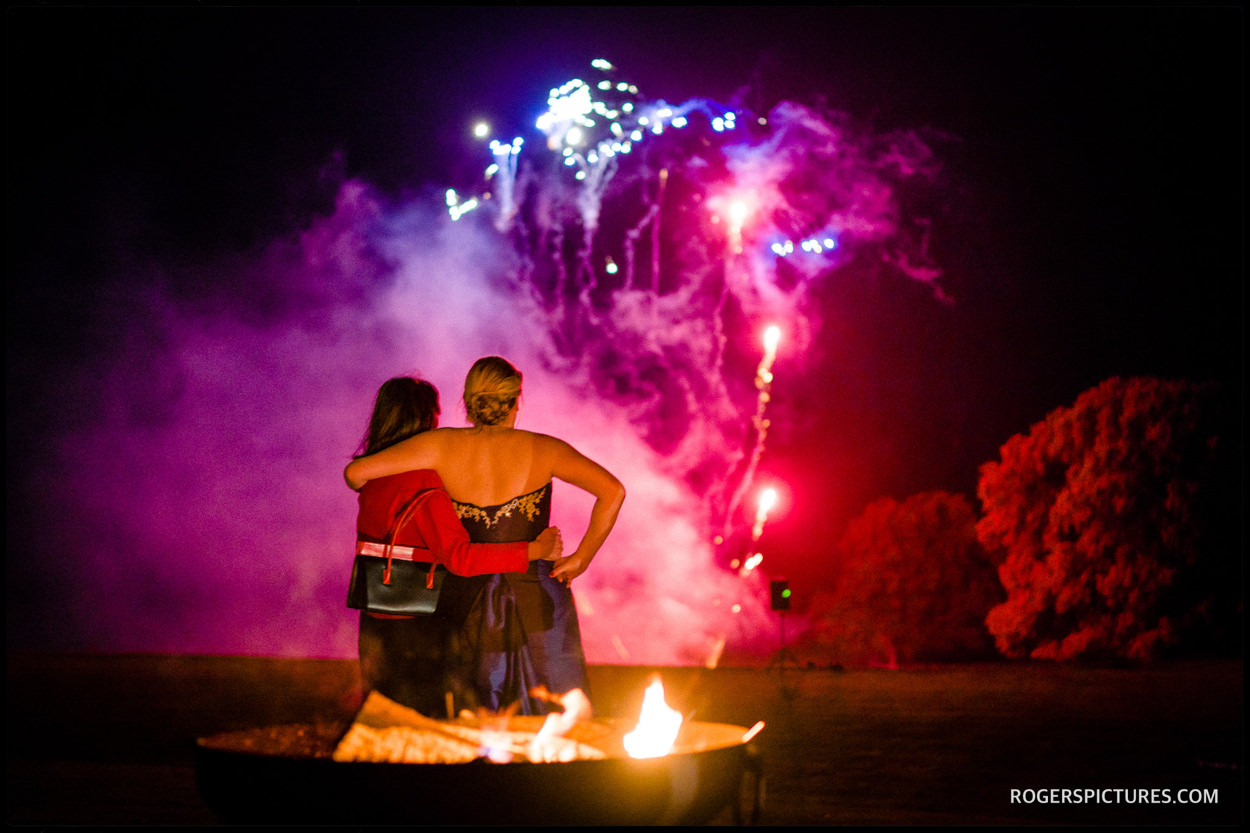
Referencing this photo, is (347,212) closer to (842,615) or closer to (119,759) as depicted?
(119,759)

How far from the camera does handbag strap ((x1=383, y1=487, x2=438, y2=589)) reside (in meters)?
2.82

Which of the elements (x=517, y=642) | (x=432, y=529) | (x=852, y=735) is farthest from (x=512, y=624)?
(x=852, y=735)

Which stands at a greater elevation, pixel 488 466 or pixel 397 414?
pixel 397 414

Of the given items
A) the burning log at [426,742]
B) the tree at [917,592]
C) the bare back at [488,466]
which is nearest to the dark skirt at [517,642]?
the bare back at [488,466]

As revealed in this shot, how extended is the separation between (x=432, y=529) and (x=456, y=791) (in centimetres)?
87

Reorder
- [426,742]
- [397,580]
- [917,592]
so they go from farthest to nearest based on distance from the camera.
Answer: [917,592], [397,580], [426,742]

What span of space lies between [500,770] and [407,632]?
861 mm

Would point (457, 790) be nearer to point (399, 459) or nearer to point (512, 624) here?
point (512, 624)

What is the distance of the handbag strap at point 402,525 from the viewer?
2.82 metres

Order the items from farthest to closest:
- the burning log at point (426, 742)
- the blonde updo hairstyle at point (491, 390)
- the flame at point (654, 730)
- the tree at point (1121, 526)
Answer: the tree at point (1121, 526)
the blonde updo hairstyle at point (491, 390)
the flame at point (654, 730)
the burning log at point (426, 742)

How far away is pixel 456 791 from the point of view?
2.15 m

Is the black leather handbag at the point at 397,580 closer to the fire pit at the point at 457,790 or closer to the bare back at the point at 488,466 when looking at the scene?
the bare back at the point at 488,466

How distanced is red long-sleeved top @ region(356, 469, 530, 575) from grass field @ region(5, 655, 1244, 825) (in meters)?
0.61

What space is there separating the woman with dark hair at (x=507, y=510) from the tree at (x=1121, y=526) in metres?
15.4
